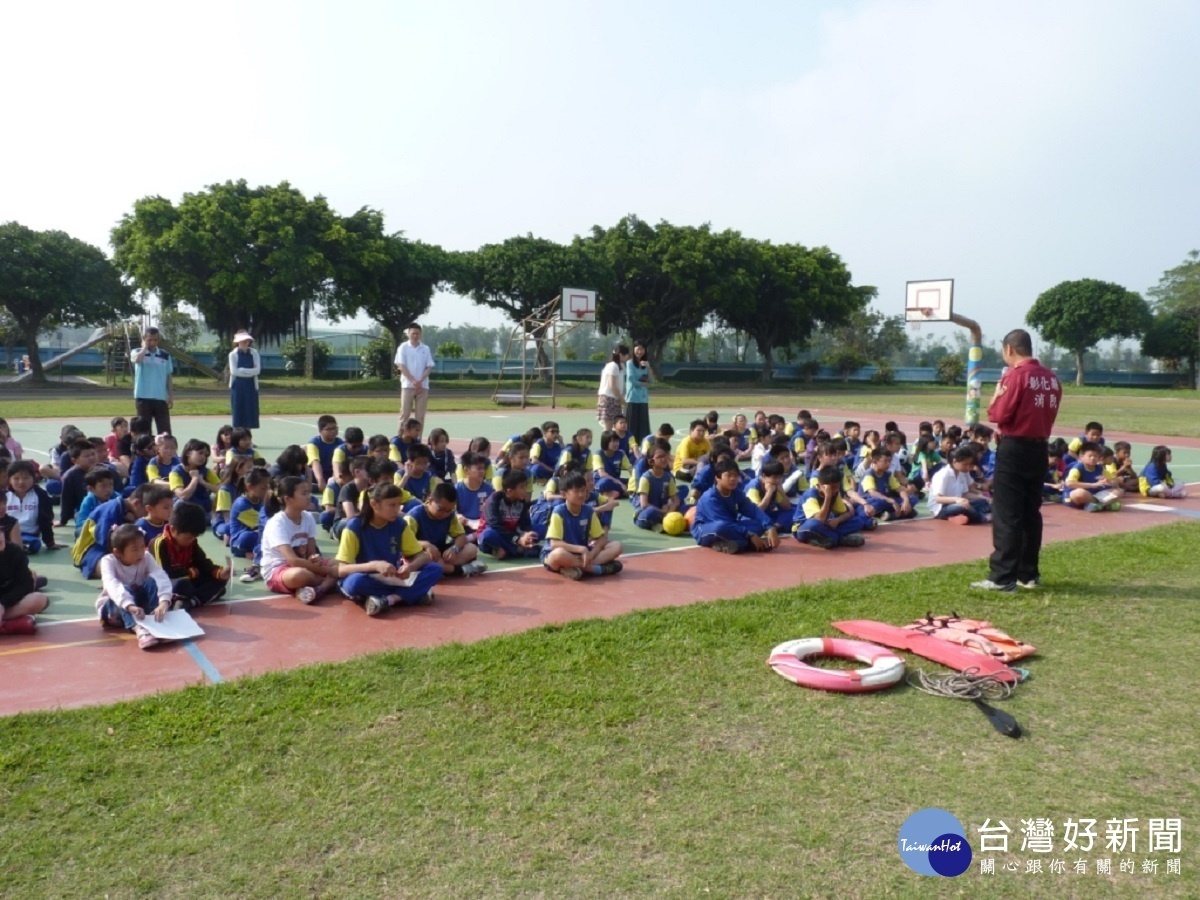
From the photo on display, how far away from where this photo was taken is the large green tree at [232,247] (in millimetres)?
32594

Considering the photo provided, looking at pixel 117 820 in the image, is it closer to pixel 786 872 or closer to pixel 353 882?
pixel 353 882

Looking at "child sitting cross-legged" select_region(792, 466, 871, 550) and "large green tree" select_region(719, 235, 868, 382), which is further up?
"large green tree" select_region(719, 235, 868, 382)

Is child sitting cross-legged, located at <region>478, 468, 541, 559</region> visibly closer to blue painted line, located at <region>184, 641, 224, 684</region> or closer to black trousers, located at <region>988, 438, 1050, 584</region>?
blue painted line, located at <region>184, 641, 224, 684</region>

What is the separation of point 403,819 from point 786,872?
136 centimetres

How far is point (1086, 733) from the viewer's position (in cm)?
424

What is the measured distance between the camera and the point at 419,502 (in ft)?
26.0

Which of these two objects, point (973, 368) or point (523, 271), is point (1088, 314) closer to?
point (523, 271)

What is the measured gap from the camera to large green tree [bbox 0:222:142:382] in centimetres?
3344

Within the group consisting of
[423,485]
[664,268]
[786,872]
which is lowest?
[786,872]

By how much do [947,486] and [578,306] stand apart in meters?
20.3

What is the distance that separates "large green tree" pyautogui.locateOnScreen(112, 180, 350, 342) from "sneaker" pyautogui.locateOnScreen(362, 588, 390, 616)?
29473mm

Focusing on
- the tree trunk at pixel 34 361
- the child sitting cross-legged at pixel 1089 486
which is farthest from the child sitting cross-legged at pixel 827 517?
the tree trunk at pixel 34 361

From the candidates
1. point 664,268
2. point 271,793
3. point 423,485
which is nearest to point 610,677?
point 271,793

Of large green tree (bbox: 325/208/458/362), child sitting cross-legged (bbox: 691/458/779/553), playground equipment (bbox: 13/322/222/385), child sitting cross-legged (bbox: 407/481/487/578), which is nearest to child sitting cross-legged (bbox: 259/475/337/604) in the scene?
child sitting cross-legged (bbox: 407/481/487/578)
